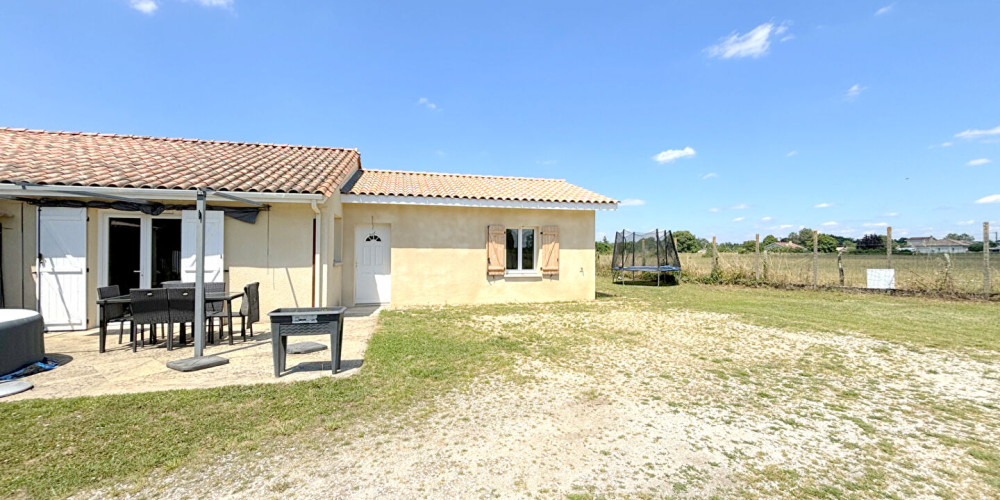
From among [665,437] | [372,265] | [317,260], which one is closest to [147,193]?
[317,260]

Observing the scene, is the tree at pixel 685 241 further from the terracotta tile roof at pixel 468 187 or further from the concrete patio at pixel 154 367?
the concrete patio at pixel 154 367

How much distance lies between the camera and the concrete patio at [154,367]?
12.8 ft

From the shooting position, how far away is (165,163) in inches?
321

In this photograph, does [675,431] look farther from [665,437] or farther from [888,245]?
[888,245]

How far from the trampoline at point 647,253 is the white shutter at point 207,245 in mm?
12676

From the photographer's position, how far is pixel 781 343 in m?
5.93

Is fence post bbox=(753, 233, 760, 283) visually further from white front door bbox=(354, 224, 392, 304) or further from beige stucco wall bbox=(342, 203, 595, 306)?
white front door bbox=(354, 224, 392, 304)

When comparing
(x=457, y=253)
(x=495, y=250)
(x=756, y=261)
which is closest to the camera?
(x=457, y=253)

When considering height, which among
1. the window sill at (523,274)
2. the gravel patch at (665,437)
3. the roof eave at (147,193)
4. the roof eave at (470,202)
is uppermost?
the roof eave at (470,202)

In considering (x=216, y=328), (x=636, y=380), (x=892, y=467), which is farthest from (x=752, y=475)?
(x=216, y=328)

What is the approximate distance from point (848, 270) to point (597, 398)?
12.6 metres

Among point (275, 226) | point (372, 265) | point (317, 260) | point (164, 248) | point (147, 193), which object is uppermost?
point (147, 193)

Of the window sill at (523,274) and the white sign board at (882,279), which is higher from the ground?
the window sill at (523,274)

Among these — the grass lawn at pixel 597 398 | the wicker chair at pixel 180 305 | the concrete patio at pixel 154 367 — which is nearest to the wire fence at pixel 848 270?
the grass lawn at pixel 597 398
